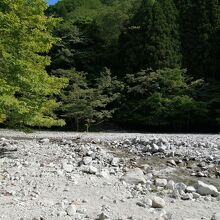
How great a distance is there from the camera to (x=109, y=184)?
33.2ft

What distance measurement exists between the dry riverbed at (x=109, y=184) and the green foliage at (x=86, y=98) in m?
12.6

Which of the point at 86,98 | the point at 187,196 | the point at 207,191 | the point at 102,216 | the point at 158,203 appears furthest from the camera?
the point at 86,98

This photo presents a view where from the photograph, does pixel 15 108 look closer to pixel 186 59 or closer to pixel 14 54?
pixel 14 54

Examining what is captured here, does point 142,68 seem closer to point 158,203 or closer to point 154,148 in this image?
point 154,148

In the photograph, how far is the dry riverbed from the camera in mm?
7652

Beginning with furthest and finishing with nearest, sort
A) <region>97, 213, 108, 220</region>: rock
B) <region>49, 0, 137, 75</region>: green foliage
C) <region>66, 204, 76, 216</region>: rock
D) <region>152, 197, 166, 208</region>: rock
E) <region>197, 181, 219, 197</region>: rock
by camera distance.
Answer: <region>49, 0, 137, 75</region>: green foliage → <region>197, 181, 219, 197</region>: rock → <region>152, 197, 166, 208</region>: rock → <region>66, 204, 76, 216</region>: rock → <region>97, 213, 108, 220</region>: rock

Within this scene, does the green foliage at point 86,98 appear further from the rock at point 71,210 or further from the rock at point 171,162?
the rock at point 71,210

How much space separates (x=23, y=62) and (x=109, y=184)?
387 cm

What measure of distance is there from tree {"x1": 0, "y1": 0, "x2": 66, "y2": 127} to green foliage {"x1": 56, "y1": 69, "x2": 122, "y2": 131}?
50.4ft

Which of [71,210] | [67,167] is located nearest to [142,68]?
[67,167]

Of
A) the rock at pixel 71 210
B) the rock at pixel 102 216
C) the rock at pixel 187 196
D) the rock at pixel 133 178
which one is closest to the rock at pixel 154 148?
the rock at pixel 133 178

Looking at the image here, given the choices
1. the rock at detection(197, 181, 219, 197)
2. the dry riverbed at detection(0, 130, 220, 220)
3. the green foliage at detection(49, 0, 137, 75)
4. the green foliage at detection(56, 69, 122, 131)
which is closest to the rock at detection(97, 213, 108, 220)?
the dry riverbed at detection(0, 130, 220, 220)

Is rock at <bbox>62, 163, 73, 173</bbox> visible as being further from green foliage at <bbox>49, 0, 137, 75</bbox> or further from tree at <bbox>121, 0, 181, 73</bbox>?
green foliage at <bbox>49, 0, 137, 75</bbox>

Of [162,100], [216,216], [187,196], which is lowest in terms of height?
[216,216]
